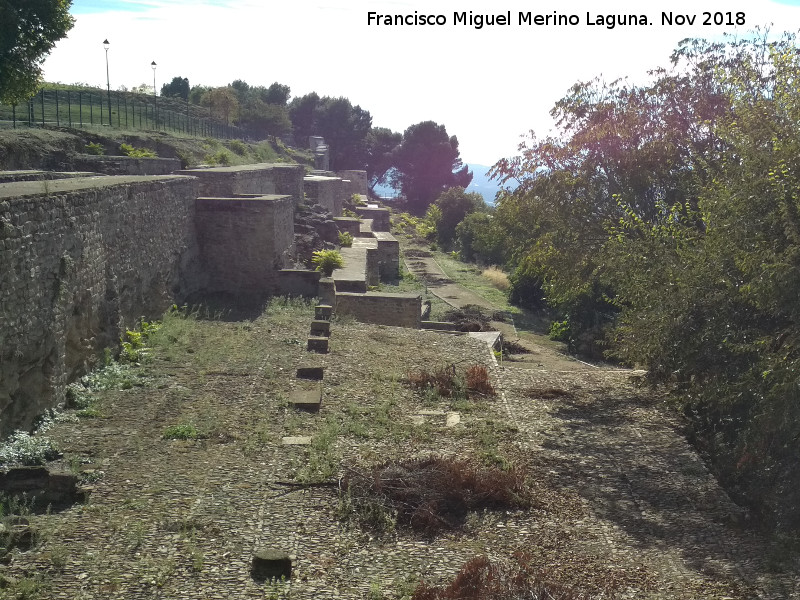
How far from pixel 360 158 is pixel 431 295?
143 feet

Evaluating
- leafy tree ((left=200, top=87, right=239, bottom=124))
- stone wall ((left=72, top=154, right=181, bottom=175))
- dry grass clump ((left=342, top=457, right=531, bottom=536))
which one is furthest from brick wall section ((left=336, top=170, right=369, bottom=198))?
dry grass clump ((left=342, top=457, right=531, bottom=536))

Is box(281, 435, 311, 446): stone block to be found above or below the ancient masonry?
below

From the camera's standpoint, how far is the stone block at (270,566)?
543cm

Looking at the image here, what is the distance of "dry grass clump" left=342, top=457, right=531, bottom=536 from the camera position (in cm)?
647

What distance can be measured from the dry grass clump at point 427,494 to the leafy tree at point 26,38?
14.5 m

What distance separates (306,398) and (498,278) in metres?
21.9

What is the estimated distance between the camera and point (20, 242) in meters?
7.36

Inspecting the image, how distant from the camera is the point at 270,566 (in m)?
5.46

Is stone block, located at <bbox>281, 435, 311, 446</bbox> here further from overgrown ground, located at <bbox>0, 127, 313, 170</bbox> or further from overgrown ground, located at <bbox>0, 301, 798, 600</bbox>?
overgrown ground, located at <bbox>0, 127, 313, 170</bbox>

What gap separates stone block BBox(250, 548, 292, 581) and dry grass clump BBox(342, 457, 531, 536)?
1.03 meters

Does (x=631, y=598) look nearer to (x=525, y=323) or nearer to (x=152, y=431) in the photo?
(x=152, y=431)

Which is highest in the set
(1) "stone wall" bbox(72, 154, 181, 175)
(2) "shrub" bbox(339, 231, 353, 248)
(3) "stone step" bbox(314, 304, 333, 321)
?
(1) "stone wall" bbox(72, 154, 181, 175)

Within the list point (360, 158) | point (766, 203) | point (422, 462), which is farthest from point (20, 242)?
point (360, 158)

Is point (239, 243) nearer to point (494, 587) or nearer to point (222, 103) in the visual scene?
point (494, 587)
